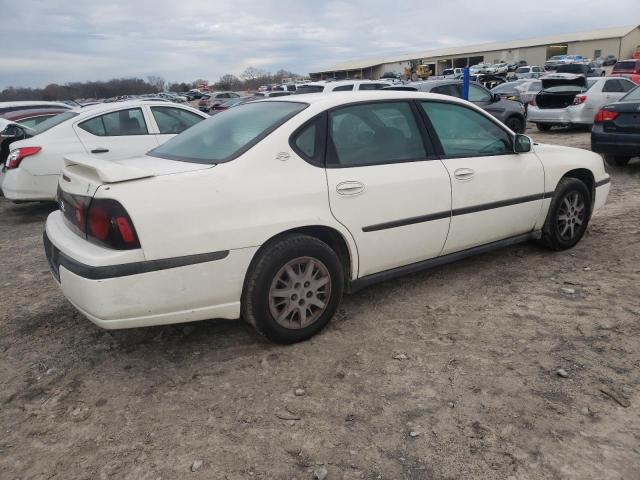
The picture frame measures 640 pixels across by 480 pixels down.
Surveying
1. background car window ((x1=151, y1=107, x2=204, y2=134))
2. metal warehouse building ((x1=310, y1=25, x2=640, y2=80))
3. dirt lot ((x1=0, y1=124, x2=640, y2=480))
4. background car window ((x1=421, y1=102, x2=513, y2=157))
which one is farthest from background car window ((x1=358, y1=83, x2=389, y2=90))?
metal warehouse building ((x1=310, y1=25, x2=640, y2=80))

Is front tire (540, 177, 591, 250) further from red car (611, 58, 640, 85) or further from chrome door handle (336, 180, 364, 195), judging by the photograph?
red car (611, 58, 640, 85)

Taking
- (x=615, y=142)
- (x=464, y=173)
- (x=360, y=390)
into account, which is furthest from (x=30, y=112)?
(x=615, y=142)

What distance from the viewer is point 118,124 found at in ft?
23.9

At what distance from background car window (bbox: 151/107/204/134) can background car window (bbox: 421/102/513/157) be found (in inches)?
182

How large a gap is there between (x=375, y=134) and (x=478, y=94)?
10.5 metres

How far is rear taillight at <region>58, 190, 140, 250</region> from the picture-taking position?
2674mm

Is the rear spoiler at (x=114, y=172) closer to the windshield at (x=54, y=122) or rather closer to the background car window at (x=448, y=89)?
the windshield at (x=54, y=122)

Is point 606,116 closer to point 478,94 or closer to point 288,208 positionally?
point 478,94

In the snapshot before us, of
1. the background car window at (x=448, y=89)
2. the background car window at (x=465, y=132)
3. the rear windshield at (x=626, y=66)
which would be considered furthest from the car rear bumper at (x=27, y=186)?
the rear windshield at (x=626, y=66)

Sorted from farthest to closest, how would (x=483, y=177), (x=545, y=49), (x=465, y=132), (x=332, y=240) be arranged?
1. (x=545, y=49)
2. (x=465, y=132)
3. (x=483, y=177)
4. (x=332, y=240)

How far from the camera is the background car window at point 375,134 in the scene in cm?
342

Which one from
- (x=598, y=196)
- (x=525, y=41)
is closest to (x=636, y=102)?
(x=598, y=196)

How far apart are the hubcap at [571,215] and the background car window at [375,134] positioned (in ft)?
5.70

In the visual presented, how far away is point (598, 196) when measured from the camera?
16.3 ft
